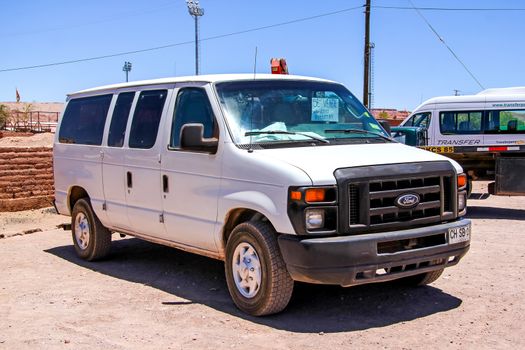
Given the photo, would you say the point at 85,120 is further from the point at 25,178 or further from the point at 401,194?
the point at 25,178

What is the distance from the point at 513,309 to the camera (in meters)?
6.04

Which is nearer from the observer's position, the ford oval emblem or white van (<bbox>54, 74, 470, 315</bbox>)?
white van (<bbox>54, 74, 470, 315</bbox>)

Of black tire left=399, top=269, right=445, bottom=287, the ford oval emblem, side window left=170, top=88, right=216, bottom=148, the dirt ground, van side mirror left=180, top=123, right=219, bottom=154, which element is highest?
side window left=170, top=88, right=216, bottom=148

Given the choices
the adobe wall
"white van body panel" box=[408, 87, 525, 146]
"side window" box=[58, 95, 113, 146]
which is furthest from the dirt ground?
"white van body panel" box=[408, 87, 525, 146]

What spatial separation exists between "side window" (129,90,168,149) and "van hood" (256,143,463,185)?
1.71 meters

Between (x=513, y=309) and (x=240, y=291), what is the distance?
2358mm

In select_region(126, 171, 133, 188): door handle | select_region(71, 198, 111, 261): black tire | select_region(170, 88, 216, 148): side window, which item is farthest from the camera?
select_region(71, 198, 111, 261): black tire

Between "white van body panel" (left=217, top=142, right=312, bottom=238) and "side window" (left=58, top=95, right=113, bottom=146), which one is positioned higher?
"side window" (left=58, top=95, right=113, bottom=146)

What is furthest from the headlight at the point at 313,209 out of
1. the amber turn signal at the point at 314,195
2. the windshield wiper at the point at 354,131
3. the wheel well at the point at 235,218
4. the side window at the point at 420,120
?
the side window at the point at 420,120

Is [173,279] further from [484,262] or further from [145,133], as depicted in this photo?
[484,262]

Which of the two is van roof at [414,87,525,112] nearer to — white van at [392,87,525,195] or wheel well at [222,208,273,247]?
white van at [392,87,525,195]

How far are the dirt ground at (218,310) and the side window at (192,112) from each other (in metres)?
1.56

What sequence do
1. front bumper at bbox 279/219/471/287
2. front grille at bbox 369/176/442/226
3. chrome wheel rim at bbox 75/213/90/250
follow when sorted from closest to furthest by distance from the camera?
front bumper at bbox 279/219/471/287 → front grille at bbox 369/176/442/226 → chrome wheel rim at bbox 75/213/90/250

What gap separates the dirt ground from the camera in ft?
17.3
